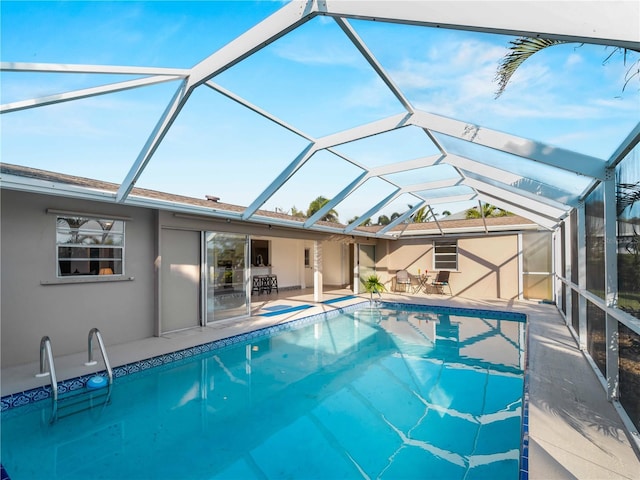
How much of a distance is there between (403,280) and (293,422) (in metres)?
11.4

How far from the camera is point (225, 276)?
8.79m

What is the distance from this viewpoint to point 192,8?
364 centimetres

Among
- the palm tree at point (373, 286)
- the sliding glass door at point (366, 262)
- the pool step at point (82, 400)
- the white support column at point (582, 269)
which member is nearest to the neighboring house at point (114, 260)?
the pool step at point (82, 400)

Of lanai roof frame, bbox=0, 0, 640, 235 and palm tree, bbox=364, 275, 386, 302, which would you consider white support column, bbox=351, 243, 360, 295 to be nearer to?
palm tree, bbox=364, 275, 386, 302

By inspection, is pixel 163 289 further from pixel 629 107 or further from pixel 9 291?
pixel 629 107

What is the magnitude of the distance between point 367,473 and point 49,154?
20.5 ft

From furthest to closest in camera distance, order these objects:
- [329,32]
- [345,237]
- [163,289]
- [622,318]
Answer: [345,237] < [163,289] < [329,32] < [622,318]

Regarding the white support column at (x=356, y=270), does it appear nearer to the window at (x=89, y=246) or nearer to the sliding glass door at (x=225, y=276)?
the sliding glass door at (x=225, y=276)

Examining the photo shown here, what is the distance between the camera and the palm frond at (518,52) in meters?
A: 2.25

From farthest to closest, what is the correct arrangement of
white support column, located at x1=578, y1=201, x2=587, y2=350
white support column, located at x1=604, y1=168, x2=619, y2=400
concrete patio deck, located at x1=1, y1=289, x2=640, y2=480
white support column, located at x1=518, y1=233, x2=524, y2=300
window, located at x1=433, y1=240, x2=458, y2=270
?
1. window, located at x1=433, y1=240, x2=458, y2=270
2. white support column, located at x1=518, y1=233, x2=524, y2=300
3. white support column, located at x1=578, y1=201, x2=587, y2=350
4. white support column, located at x1=604, y1=168, x2=619, y2=400
5. concrete patio deck, located at x1=1, y1=289, x2=640, y2=480

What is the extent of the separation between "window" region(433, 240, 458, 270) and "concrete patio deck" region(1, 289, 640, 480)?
5498mm

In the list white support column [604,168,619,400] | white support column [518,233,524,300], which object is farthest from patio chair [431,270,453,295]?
white support column [604,168,619,400]

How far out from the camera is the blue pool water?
3.30m

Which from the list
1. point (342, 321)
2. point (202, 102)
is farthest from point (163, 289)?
point (342, 321)
